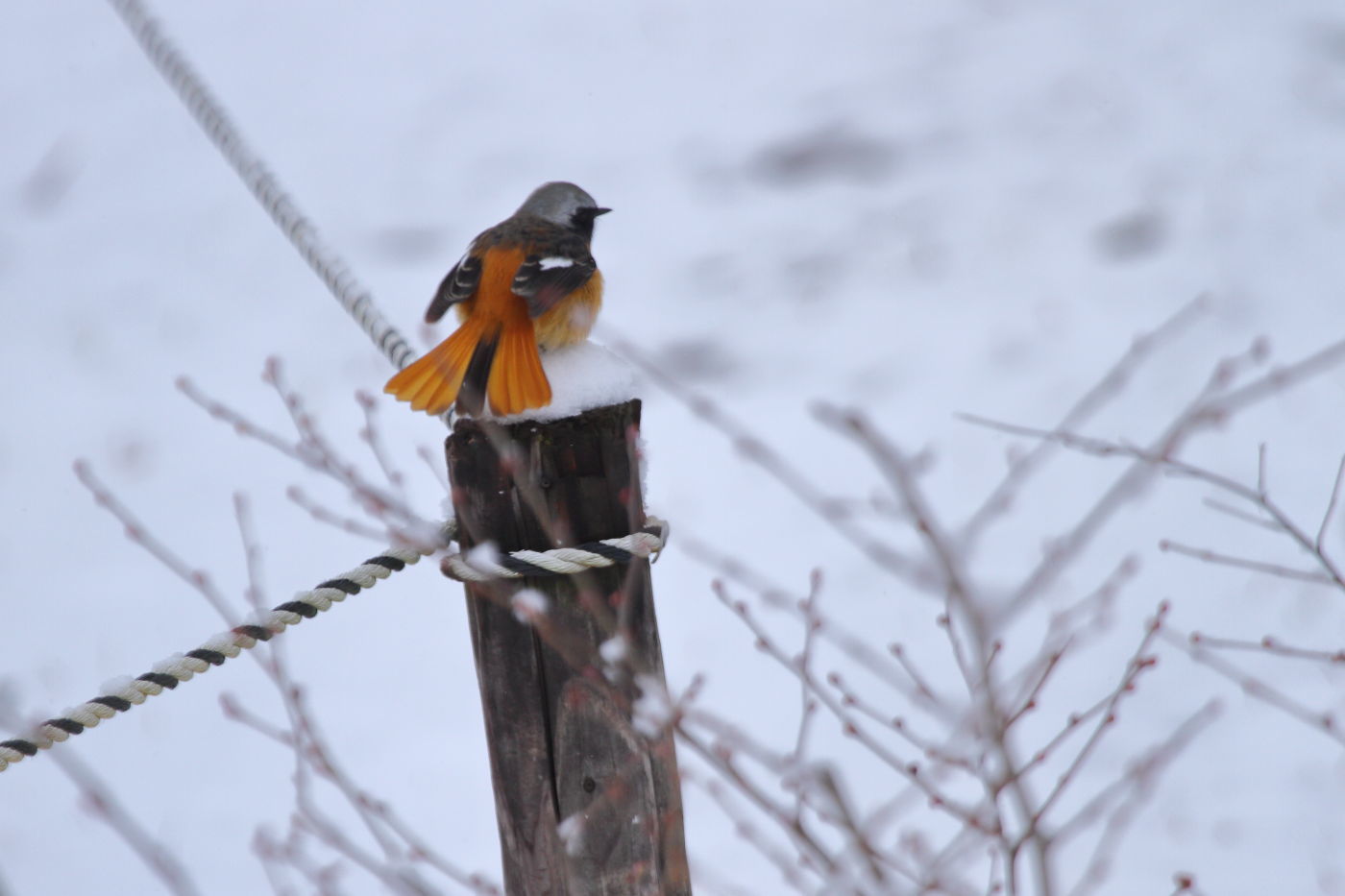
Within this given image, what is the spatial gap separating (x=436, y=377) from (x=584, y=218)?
5.41 feet

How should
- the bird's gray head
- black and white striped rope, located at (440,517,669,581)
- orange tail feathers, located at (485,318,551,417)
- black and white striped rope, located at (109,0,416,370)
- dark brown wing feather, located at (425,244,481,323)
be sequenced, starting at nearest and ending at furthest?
black and white striped rope, located at (440,517,669,581)
orange tail feathers, located at (485,318,551,417)
black and white striped rope, located at (109,0,416,370)
dark brown wing feather, located at (425,244,481,323)
the bird's gray head

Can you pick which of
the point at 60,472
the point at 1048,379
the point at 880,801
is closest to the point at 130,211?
the point at 60,472

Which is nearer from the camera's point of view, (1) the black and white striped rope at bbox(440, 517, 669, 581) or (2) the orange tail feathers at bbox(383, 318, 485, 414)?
(1) the black and white striped rope at bbox(440, 517, 669, 581)

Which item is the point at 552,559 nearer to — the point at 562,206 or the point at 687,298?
the point at 562,206

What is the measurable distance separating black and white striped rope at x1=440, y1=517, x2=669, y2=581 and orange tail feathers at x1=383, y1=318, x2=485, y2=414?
580mm

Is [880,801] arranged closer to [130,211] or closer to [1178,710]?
[1178,710]

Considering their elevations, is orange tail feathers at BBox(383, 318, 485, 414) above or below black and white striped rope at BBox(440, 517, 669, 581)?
above

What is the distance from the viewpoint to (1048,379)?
22.1ft

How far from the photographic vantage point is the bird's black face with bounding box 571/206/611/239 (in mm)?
4410

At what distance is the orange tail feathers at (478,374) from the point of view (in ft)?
7.88

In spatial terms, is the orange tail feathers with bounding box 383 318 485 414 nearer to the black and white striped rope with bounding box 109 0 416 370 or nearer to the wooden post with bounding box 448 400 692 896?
the black and white striped rope with bounding box 109 0 416 370

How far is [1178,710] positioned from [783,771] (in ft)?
11.3

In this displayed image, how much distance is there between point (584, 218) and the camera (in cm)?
449

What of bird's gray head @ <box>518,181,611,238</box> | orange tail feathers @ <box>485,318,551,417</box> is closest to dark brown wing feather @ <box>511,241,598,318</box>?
orange tail feathers @ <box>485,318,551,417</box>
